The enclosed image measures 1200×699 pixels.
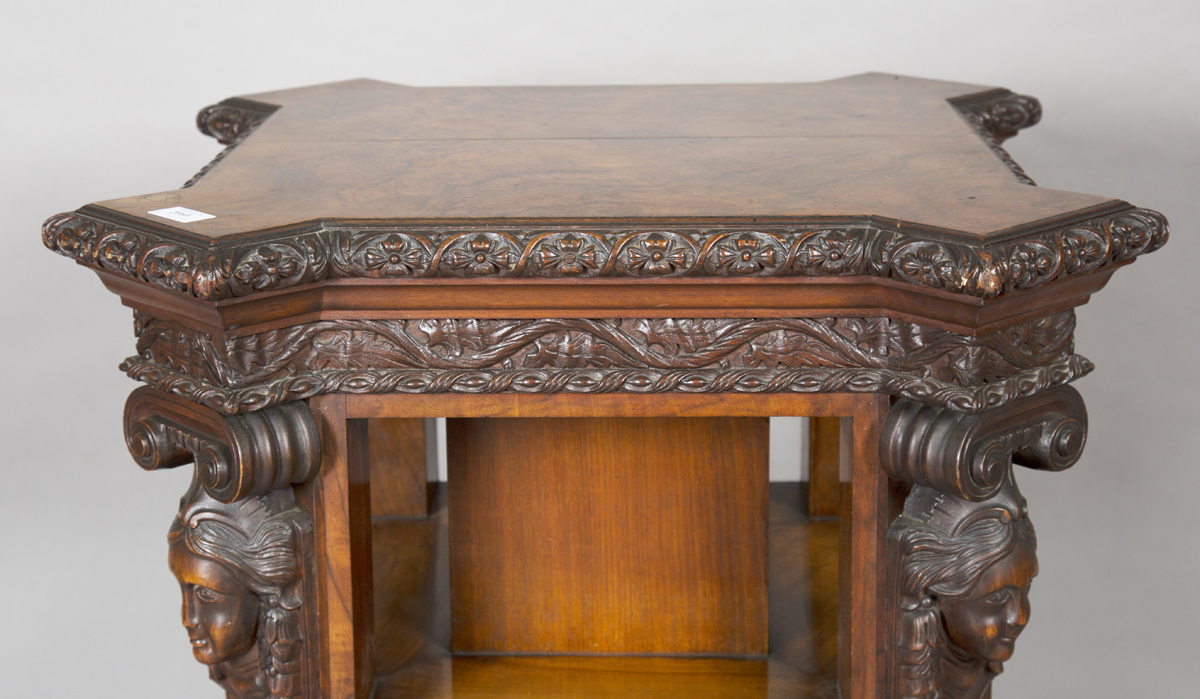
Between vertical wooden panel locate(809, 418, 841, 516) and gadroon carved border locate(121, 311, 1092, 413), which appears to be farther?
vertical wooden panel locate(809, 418, 841, 516)

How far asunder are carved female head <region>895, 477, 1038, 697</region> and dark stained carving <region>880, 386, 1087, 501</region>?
34 mm

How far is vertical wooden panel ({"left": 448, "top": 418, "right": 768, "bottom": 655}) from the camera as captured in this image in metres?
1.91

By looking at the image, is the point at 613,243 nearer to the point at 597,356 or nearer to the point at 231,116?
the point at 597,356

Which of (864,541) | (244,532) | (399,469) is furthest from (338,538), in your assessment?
(399,469)

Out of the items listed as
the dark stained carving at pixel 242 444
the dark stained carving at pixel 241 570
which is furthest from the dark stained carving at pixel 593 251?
the dark stained carving at pixel 241 570

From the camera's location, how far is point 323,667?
1.63 meters

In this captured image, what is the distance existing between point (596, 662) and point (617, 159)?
2.13 ft

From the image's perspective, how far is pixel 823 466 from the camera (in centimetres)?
236

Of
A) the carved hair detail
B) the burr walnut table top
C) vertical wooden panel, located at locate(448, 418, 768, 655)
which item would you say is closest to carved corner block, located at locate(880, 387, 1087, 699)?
the carved hair detail

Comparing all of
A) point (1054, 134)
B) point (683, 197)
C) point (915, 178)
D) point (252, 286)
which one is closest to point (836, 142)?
point (915, 178)

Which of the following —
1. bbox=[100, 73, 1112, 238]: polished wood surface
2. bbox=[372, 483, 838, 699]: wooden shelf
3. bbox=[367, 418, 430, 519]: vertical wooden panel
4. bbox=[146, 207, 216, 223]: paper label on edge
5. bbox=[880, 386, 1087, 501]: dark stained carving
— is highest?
bbox=[100, 73, 1112, 238]: polished wood surface

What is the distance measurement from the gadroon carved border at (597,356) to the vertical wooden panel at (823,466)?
2.69 ft

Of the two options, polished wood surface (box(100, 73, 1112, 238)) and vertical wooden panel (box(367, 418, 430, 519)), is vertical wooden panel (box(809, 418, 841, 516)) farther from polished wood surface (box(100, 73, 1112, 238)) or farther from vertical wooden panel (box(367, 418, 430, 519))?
vertical wooden panel (box(367, 418, 430, 519))

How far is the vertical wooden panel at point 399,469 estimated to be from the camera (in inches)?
94.1
